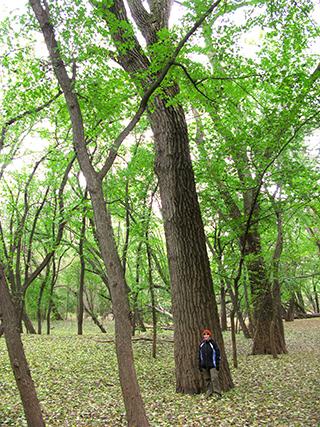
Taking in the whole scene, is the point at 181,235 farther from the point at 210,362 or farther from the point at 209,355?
the point at 210,362

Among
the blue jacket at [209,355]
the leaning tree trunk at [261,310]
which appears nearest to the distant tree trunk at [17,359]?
the blue jacket at [209,355]

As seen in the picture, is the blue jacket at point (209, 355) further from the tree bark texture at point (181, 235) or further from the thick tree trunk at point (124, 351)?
the thick tree trunk at point (124, 351)

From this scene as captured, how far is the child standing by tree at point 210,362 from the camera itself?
8.92 m

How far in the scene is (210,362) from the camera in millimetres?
8977

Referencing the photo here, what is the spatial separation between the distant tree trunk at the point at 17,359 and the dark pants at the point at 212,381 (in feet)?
13.7

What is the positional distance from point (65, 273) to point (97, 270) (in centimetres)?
934

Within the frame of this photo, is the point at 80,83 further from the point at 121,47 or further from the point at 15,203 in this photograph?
the point at 15,203

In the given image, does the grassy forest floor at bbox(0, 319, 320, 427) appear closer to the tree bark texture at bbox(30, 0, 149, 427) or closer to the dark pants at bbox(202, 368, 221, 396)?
the dark pants at bbox(202, 368, 221, 396)

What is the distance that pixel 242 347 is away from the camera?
17.2 meters

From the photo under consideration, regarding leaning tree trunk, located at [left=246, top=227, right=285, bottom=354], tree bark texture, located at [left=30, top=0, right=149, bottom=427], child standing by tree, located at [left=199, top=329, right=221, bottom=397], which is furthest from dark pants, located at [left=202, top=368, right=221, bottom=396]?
leaning tree trunk, located at [left=246, top=227, right=285, bottom=354]

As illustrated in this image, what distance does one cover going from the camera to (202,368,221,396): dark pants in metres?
8.91

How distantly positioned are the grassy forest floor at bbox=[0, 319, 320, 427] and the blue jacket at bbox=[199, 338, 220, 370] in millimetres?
662

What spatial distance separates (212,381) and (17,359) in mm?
4757

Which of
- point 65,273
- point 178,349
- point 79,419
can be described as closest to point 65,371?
point 178,349
